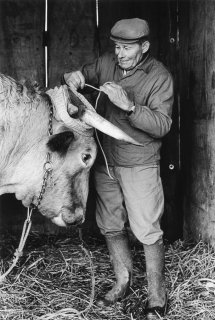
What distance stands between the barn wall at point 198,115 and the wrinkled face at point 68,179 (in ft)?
3.86

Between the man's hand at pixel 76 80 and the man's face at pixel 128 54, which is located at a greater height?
the man's face at pixel 128 54

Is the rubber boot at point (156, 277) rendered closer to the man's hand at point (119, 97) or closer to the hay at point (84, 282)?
the hay at point (84, 282)

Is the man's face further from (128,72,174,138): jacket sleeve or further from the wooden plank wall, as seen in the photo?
the wooden plank wall

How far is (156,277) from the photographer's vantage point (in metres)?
4.73

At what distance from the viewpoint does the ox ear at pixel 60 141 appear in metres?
4.46

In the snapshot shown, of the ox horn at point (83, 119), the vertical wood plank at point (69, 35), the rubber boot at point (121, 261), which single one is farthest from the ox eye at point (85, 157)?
the vertical wood plank at point (69, 35)

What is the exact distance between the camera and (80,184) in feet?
16.0

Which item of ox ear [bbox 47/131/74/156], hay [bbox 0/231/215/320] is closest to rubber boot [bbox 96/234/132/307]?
hay [bbox 0/231/215/320]

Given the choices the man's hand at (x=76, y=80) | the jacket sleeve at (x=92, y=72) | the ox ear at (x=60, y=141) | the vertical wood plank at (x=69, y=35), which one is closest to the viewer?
the ox ear at (x=60, y=141)

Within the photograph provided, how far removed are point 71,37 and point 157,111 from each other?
2.23m

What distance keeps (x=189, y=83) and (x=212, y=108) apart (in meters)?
0.70

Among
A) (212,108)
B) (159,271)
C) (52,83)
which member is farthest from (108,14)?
(159,271)

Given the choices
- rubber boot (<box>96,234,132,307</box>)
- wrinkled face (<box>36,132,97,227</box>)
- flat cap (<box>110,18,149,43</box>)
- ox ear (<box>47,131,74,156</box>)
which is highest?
flat cap (<box>110,18,149,43</box>)

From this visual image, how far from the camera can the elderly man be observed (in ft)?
15.1
